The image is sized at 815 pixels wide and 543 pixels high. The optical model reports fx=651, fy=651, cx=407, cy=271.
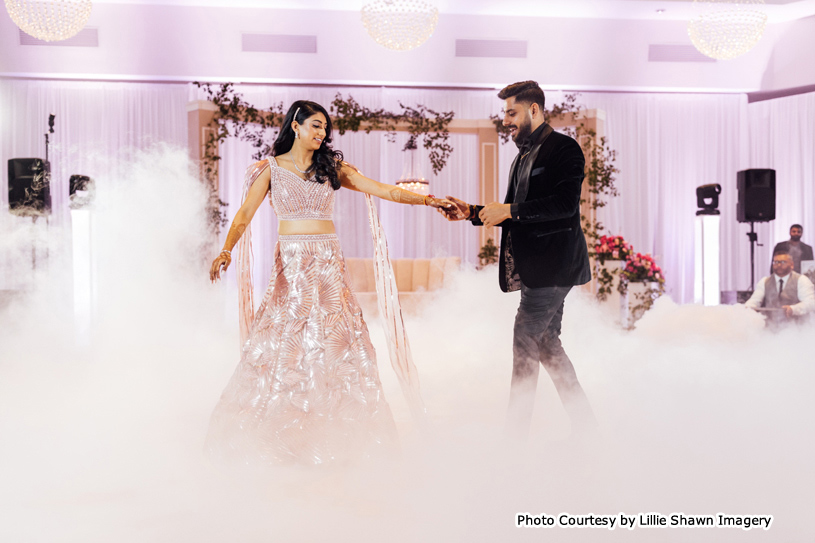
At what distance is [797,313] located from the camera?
5863 mm

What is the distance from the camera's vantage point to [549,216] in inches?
104

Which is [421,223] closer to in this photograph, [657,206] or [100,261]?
[657,206]

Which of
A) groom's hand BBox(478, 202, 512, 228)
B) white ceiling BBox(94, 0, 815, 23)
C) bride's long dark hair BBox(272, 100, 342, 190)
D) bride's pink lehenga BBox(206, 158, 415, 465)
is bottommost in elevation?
bride's pink lehenga BBox(206, 158, 415, 465)

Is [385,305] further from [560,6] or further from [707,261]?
[560,6]

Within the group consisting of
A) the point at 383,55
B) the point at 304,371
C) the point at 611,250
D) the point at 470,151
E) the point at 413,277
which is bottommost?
the point at 304,371

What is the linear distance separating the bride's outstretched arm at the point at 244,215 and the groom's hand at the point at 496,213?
3.15 ft

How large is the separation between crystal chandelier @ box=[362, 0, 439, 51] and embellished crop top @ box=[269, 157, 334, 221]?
416cm

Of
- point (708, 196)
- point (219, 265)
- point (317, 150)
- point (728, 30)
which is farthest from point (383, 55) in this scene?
point (219, 265)

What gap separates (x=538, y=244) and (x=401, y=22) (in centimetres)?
454

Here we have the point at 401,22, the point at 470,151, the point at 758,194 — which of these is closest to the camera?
the point at 401,22

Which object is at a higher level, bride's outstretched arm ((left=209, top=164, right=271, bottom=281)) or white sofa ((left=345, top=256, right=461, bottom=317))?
bride's outstretched arm ((left=209, top=164, right=271, bottom=281))

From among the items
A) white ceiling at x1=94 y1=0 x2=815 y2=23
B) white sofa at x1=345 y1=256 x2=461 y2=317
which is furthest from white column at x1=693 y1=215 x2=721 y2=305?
white ceiling at x1=94 y1=0 x2=815 y2=23

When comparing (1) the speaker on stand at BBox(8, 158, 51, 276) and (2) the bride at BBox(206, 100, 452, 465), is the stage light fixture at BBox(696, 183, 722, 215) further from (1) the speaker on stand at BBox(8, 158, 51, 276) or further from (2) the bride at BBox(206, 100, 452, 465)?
(1) the speaker on stand at BBox(8, 158, 51, 276)

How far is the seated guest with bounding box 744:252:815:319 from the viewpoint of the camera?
591 cm
